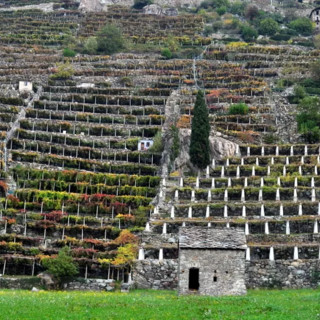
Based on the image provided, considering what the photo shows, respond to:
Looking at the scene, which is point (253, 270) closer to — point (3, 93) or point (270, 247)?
point (270, 247)

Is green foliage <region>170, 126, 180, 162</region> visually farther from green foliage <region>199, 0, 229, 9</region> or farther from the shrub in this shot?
green foliage <region>199, 0, 229, 9</region>

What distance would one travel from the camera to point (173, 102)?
95.8 m

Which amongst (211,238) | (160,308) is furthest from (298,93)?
(160,308)

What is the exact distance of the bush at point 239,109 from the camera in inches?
3504

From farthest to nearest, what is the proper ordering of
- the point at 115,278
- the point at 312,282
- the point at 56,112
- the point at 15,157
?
the point at 56,112 → the point at 15,157 → the point at 115,278 → the point at 312,282

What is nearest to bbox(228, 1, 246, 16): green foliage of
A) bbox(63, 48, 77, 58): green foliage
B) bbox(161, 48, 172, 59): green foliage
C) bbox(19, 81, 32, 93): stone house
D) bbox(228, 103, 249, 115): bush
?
bbox(161, 48, 172, 59): green foliage

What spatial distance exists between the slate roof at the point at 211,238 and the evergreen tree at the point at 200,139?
28.6m

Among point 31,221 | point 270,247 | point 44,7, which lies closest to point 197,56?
point 44,7

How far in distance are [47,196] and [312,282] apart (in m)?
26.5

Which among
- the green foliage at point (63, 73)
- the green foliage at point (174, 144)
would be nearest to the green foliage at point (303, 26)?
the green foliage at point (63, 73)

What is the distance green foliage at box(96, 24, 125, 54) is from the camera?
5148 inches

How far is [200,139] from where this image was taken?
75.6 m

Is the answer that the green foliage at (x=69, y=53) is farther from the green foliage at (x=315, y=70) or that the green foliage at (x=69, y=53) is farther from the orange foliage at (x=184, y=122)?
the orange foliage at (x=184, y=122)

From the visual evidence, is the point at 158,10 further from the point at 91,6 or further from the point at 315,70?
the point at 315,70
